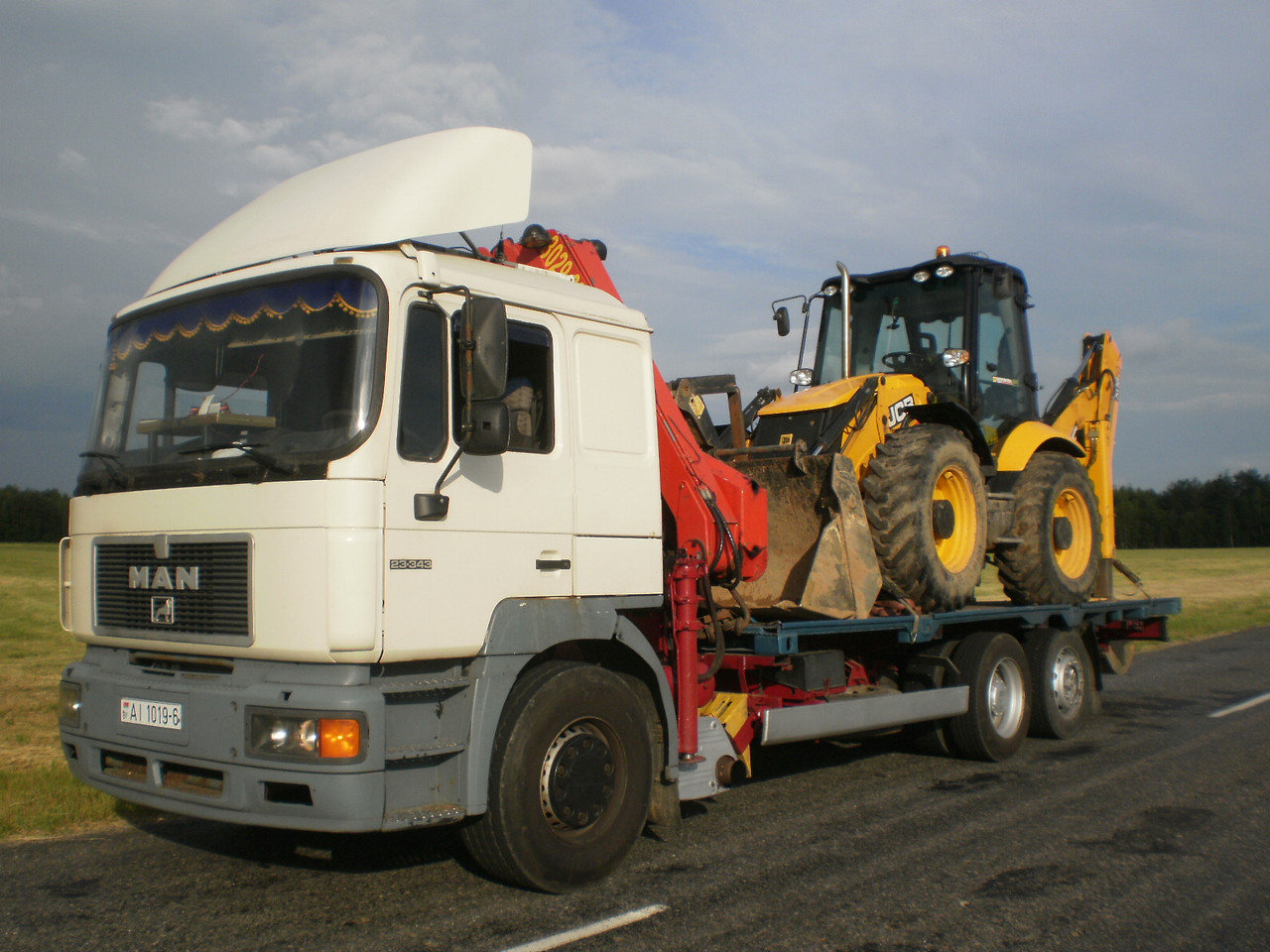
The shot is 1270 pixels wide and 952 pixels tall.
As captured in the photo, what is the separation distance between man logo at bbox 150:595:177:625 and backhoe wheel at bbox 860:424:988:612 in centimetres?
446

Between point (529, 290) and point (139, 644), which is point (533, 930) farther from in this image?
point (529, 290)

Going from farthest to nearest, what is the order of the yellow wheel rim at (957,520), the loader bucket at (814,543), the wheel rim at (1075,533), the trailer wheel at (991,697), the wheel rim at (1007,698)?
the wheel rim at (1075,533), the wheel rim at (1007,698), the trailer wheel at (991,697), the yellow wheel rim at (957,520), the loader bucket at (814,543)

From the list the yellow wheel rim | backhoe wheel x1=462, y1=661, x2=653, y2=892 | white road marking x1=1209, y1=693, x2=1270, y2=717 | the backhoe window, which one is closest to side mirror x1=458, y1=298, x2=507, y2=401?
backhoe wheel x1=462, y1=661, x2=653, y2=892

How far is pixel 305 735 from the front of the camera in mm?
4039

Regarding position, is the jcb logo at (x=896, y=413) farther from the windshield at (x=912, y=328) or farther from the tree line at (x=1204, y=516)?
the tree line at (x=1204, y=516)

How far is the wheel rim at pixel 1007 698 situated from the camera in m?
8.46

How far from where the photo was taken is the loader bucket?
6.59 metres

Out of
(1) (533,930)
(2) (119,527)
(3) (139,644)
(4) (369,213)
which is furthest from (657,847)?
(4) (369,213)

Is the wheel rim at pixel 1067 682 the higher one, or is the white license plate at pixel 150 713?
the white license plate at pixel 150 713

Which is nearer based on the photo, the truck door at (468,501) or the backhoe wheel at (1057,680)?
the truck door at (468,501)

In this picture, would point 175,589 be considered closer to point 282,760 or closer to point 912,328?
point 282,760

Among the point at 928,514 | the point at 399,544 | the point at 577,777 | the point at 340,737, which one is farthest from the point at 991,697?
the point at 340,737

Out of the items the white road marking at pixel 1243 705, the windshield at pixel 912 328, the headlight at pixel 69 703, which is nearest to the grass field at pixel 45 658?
the headlight at pixel 69 703

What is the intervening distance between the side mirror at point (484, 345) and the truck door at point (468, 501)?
0.21 metres
